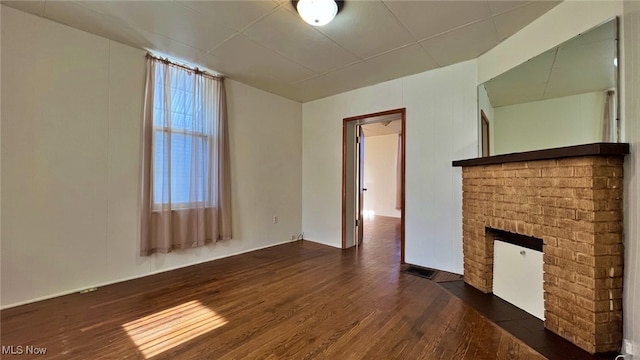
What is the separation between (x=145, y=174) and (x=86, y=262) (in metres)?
1.00

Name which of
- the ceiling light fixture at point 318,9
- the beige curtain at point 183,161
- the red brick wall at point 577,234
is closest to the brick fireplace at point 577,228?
the red brick wall at point 577,234

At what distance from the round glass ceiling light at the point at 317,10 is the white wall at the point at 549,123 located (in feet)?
6.40

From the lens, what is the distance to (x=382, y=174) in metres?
8.21

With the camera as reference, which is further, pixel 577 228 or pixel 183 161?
pixel 183 161

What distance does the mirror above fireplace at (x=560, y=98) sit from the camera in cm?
176

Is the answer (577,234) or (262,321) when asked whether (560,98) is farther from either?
(262,321)

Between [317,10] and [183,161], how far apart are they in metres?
2.29

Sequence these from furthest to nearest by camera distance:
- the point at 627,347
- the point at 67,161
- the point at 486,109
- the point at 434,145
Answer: the point at 434,145 < the point at 486,109 < the point at 67,161 < the point at 627,347

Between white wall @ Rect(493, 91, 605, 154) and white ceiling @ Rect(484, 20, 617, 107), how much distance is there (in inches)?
2.7

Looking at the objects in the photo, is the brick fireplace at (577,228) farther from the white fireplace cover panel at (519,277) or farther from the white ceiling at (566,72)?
the white ceiling at (566,72)

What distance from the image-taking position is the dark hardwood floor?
164 cm

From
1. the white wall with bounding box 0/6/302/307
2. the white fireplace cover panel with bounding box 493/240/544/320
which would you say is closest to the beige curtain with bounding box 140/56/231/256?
the white wall with bounding box 0/6/302/307

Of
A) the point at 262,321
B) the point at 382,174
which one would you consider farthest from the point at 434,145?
the point at 382,174
